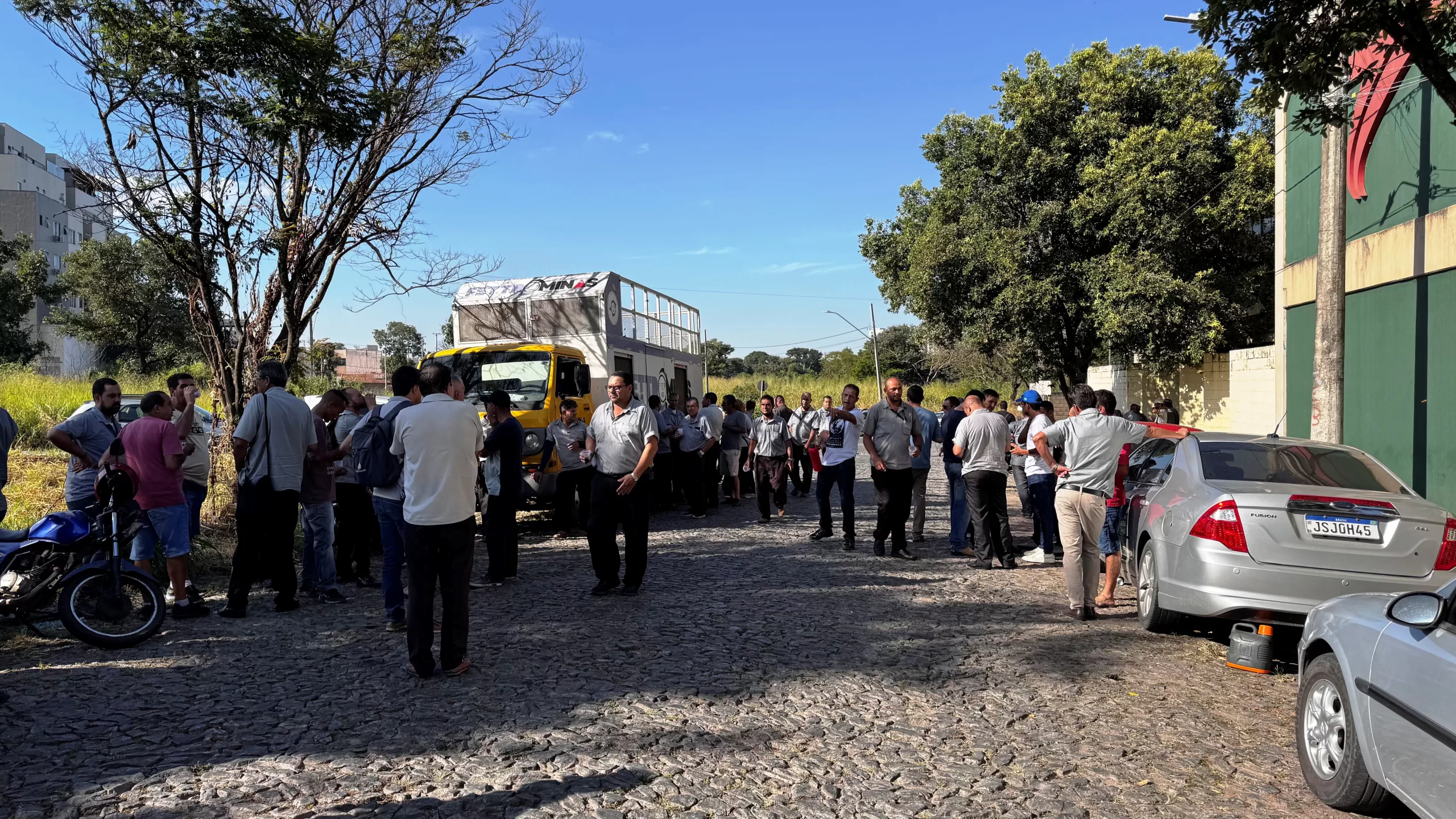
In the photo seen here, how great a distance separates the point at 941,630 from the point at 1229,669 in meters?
1.89

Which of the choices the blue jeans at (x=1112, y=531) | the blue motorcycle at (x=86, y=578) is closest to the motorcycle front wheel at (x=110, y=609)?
the blue motorcycle at (x=86, y=578)

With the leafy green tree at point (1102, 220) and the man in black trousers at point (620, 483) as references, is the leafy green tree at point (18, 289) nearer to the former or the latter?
the leafy green tree at point (1102, 220)

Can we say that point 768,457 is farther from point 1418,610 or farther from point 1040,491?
point 1418,610

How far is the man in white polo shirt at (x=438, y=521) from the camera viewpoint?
568 centimetres

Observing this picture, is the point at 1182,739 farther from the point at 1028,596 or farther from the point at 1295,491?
the point at 1028,596

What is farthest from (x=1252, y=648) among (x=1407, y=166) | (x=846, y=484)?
(x=1407, y=166)

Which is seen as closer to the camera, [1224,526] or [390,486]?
[1224,526]

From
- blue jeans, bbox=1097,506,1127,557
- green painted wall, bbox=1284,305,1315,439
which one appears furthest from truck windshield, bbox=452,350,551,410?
green painted wall, bbox=1284,305,1315,439

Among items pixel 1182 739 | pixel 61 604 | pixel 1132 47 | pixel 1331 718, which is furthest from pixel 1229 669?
pixel 1132 47

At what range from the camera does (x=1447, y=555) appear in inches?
220

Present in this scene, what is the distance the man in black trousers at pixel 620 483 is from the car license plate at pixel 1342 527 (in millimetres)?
4622

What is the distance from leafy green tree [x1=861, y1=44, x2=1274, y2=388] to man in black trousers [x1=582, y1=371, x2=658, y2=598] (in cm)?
1673

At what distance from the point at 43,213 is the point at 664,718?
249 feet

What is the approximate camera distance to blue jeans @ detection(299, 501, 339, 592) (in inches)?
315
